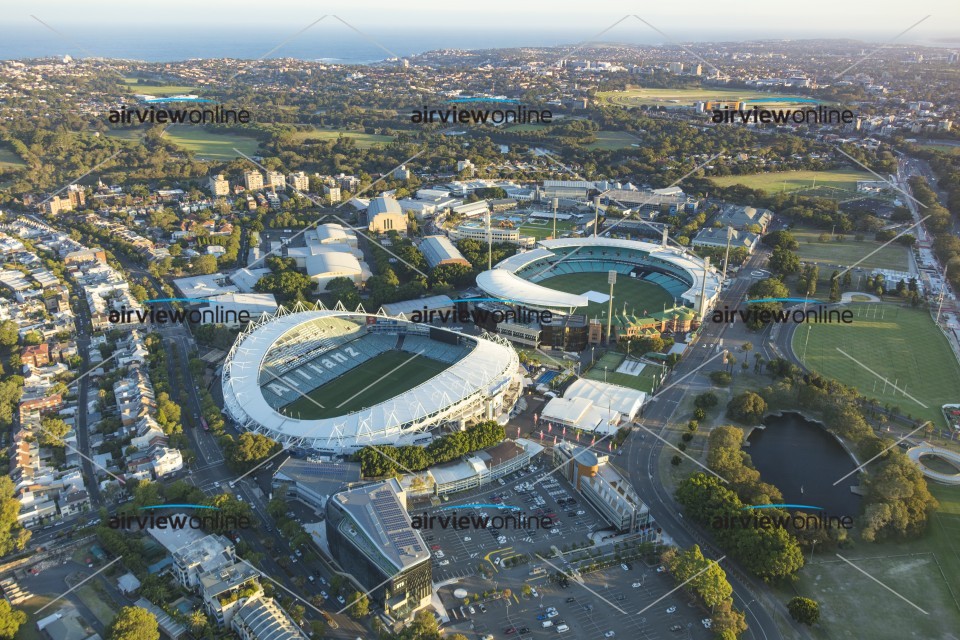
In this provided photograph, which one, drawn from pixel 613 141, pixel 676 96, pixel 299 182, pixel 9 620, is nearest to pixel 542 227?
pixel 299 182

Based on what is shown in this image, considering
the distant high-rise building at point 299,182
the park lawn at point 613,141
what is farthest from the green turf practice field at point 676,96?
the distant high-rise building at point 299,182

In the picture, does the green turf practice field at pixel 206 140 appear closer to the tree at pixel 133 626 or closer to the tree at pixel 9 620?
the tree at pixel 9 620

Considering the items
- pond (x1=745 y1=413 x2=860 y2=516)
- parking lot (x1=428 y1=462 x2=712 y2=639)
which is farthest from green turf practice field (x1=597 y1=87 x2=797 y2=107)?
parking lot (x1=428 y1=462 x2=712 y2=639)

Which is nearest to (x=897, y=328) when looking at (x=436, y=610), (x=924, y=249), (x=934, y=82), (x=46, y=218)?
(x=924, y=249)

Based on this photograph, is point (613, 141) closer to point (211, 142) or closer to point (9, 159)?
point (211, 142)

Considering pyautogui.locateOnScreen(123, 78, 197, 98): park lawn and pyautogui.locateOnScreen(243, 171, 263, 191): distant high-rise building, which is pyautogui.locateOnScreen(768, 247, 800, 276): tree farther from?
pyautogui.locateOnScreen(123, 78, 197, 98): park lawn

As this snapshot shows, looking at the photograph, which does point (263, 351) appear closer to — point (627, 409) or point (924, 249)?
point (627, 409)
